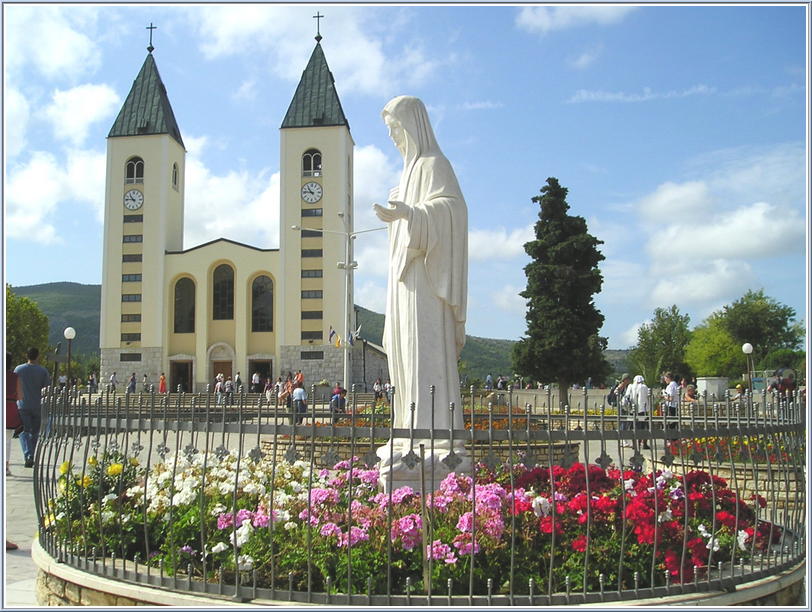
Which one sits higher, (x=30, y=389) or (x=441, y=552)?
(x=30, y=389)

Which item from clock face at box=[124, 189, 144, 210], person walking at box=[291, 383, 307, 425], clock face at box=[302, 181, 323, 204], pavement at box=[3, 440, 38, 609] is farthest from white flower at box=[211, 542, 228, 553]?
clock face at box=[124, 189, 144, 210]

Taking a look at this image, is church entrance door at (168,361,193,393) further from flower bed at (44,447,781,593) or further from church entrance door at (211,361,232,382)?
flower bed at (44,447,781,593)

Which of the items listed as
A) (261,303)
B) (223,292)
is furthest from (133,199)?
(261,303)

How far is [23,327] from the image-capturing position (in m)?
58.8

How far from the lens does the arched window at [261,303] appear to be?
60.8 meters

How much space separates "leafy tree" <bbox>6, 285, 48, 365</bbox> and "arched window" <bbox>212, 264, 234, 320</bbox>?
1300 cm

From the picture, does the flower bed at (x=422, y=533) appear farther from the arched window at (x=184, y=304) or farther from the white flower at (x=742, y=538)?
the arched window at (x=184, y=304)

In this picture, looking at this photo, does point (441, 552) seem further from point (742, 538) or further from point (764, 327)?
point (764, 327)

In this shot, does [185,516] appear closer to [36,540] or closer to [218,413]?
[218,413]

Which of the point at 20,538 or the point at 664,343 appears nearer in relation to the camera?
the point at 20,538

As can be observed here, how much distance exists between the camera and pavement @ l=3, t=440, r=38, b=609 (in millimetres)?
6059

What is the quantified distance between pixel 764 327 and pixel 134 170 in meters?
52.6

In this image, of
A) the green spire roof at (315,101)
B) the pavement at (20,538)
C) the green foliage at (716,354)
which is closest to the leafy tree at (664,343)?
the green foliage at (716,354)

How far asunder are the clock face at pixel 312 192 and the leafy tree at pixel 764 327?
35131 millimetres
